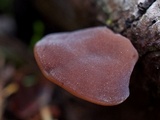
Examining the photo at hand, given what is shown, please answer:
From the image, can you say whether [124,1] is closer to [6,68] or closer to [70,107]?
[70,107]

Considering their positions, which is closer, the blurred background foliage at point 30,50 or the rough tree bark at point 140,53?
the rough tree bark at point 140,53

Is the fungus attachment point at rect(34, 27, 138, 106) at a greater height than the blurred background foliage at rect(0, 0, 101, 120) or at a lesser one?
greater

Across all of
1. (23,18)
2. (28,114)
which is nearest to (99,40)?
(28,114)

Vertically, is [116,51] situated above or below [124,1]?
below

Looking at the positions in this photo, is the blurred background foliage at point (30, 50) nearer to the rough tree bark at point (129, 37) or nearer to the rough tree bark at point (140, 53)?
the rough tree bark at point (129, 37)

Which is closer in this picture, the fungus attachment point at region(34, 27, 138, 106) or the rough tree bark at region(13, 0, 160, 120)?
the fungus attachment point at region(34, 27, 138, 106)

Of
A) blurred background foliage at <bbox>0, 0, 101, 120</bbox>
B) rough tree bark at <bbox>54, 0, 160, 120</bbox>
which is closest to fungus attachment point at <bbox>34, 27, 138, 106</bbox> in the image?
rough tree bark at <bbox>54, 0, 160, 120</bbox>

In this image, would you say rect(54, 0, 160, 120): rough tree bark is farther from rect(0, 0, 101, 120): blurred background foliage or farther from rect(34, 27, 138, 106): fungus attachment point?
rect(0, 0, 101, 120): blurred background foliage

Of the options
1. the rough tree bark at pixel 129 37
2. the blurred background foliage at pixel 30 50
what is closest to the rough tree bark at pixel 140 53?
the rough tree bark at pixel 129 37

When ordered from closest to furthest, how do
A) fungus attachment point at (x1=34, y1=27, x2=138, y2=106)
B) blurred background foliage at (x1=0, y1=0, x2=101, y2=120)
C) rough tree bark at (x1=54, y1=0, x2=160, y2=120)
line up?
→ fungus attachment point at (x1=34, y1=27, x2=138, y2=106), rough tree bark at (x1=54, y1=0, x2=160, y2=120), blurred background foliage at (x1=0, y1=0, x2=101, y2=120)
